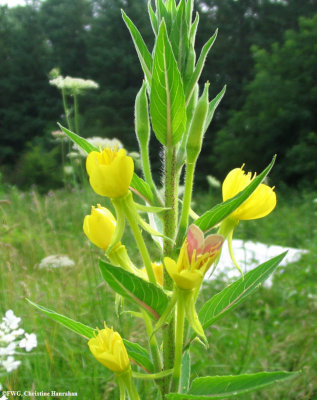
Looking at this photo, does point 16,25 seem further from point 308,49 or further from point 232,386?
point 232,386

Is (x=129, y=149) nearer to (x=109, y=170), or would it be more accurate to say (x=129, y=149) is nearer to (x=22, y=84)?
(x=22, y=84)

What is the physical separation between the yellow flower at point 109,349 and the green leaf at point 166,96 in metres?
0.41

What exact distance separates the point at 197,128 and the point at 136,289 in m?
0.33

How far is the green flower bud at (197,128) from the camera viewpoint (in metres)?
0.82

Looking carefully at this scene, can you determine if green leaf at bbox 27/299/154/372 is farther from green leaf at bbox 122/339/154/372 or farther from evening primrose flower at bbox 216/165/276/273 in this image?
evening primrose flower at bbox 216/165/276/273

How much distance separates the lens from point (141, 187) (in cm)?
88

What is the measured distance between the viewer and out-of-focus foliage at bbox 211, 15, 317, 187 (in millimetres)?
10742

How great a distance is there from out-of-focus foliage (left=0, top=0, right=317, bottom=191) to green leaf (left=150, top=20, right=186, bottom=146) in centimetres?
1106

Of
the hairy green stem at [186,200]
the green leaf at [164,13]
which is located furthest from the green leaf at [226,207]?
the green leaf at [164,13]

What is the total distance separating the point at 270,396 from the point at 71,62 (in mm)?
17847

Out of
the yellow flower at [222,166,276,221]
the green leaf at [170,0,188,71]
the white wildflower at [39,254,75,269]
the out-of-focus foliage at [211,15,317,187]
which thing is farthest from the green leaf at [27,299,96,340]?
the out-of-focus foliage at [211,15,317,187]

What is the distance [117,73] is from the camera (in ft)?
52.5

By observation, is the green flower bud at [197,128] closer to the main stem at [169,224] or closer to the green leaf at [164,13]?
the main stem at [169,224]

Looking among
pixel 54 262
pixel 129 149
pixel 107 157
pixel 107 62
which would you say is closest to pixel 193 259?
pixel 107 157
